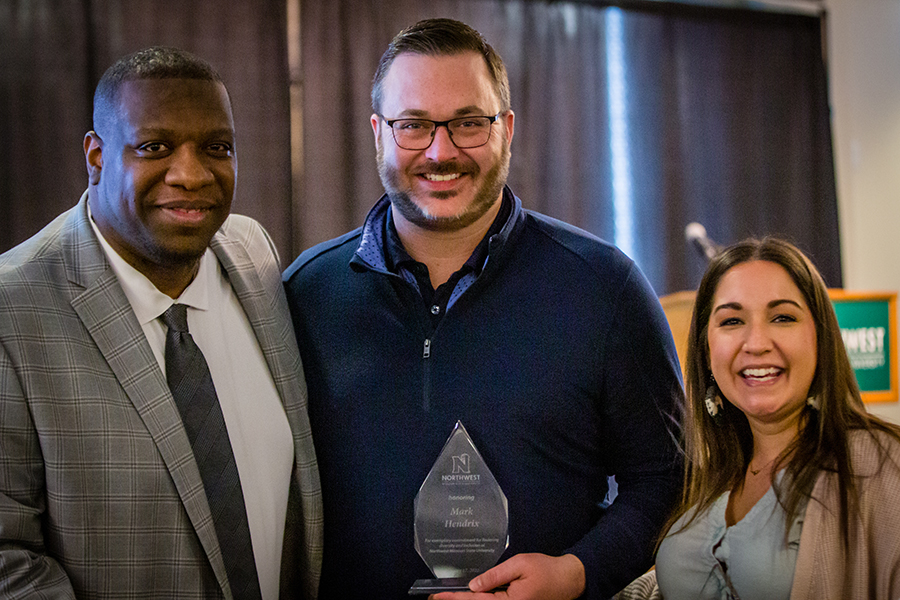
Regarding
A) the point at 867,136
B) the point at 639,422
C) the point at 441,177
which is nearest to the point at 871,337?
the point at 867,136

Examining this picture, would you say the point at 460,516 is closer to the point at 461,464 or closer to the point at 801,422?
the point at 461,464

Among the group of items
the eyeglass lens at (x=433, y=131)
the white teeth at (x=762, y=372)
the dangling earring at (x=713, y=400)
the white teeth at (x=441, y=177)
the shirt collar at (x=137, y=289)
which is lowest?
the dangling earring at (x=713, y=400)

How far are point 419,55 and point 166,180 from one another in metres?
0.60

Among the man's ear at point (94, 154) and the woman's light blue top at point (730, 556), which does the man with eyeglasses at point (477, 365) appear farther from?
the man's ear at point (94, 154)

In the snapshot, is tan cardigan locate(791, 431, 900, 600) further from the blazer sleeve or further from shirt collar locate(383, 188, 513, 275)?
the blazer sleeve

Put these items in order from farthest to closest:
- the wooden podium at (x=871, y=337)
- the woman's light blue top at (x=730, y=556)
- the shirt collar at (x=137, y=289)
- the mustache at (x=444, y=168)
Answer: the wooden podium at (x=871, y=337) → the mustache at (x=444, y=168) → the shirt collar at (x=137, y=289) → the woman's light blue top at (x=730, y=556)

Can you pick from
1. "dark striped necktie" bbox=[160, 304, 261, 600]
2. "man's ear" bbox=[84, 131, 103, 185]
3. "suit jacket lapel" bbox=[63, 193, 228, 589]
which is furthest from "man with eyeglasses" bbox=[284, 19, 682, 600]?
"man's ear" bbox=[84, 131, 103, 185]

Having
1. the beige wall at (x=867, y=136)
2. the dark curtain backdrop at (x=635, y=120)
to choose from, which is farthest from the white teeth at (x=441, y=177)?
the beige wall at (x=867, y=136)

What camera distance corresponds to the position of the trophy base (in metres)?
1.45

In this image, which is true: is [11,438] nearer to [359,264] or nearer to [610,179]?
[359,264]

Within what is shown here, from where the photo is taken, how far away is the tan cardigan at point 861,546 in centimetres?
133

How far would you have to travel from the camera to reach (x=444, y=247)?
1759 millimetres

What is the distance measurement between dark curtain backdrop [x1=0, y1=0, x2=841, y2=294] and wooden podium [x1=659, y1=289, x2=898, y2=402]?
3.59ft

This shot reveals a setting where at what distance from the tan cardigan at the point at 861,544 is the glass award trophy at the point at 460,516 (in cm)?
56
